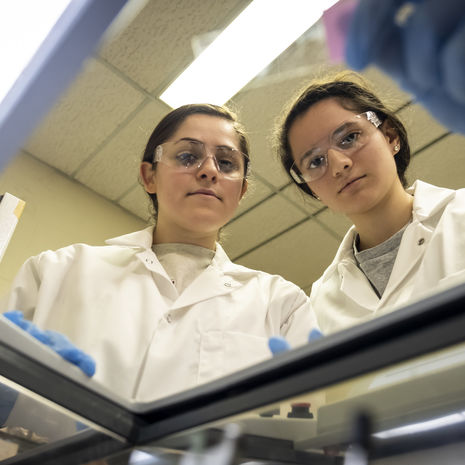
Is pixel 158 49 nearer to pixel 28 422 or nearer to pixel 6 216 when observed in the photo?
pixel 6 216

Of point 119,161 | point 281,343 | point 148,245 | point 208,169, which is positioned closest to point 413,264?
point 208,169

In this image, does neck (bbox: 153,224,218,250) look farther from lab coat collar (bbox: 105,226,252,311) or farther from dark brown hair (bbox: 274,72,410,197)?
dark brown hair (bbox: 274,72,410,197)

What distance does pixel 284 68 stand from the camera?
462 mm

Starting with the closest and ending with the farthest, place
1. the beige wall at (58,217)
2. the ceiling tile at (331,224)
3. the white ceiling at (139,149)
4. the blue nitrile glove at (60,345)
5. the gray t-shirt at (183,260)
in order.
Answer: the blue nitrile glove at (60,345)
the gray t-shirt at (183,260)
the white ceiling at (139,149)
the beige wall at (58,217)
the ceiling tile at (331,224)

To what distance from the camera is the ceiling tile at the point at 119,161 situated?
2.75m

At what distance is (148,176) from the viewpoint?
1468 mm

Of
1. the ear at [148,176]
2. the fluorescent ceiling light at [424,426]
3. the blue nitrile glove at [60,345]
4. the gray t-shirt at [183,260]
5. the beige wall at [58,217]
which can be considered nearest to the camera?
the fluorescent ceiling light at [424,426]

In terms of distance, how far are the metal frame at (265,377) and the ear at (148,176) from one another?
968 mm

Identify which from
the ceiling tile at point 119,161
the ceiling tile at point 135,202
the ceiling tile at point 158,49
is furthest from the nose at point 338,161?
the ceiling tile at point 135,202

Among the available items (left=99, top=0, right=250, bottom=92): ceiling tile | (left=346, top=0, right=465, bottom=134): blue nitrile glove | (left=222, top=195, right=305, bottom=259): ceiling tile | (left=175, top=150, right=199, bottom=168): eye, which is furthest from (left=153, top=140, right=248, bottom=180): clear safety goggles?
(left=222, top=195, right=305, bottom=259): ceiling tile

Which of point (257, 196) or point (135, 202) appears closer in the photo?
point (257, 196)

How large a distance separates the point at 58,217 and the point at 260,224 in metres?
1.20

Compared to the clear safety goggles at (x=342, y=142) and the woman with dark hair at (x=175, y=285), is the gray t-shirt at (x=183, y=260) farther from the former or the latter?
the clear safety goggles at (x=342, y=142)

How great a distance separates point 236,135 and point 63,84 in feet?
3.45
